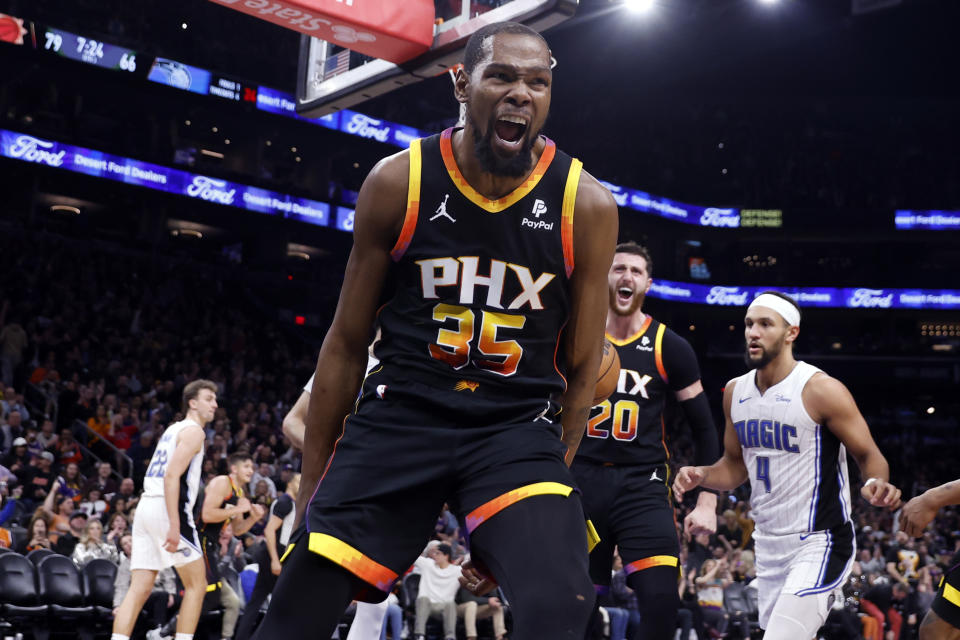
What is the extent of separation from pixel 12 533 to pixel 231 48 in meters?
21.1

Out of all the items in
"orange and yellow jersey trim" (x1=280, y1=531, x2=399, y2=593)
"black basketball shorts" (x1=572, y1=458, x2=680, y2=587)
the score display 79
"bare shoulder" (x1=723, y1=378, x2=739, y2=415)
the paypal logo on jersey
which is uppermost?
the score display 79

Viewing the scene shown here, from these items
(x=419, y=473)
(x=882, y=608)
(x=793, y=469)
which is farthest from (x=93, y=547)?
(x=882, y=608)

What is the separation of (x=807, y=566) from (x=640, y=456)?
1.00 m

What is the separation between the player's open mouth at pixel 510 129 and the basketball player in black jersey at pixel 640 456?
2.69 meters

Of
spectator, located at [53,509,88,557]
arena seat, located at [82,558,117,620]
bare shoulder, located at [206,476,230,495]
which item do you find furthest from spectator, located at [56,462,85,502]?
bare shoulder, located at [206,476,230,495]

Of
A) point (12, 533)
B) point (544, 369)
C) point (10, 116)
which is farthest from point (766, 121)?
point (544, 369)

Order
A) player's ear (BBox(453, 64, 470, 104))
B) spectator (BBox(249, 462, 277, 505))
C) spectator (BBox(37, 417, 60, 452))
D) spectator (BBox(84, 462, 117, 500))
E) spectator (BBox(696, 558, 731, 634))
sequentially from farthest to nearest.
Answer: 1. spectator (BBox(37, 417, 60, 452))
2. spectator (BBox(249, 462, 277, 505))
3. spectator (BBox(696, 558, 731, 634))
4. spectator (BBox(84, 462, 117, 500))
5. player's ear (BBox(453, 64, 470, 104))

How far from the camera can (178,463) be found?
7355mm

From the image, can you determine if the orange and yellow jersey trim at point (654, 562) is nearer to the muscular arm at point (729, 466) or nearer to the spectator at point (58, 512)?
the muscular arm at point (729, 466)

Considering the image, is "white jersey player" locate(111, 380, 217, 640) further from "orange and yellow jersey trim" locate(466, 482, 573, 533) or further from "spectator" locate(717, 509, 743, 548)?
"spectator" locate(717, 509, 743, 548)

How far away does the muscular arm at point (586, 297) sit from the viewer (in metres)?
2.72

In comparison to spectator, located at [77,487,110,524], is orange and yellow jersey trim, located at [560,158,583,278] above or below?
above

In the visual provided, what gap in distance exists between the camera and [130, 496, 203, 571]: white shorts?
7.34m

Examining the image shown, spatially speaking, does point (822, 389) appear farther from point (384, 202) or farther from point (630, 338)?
point (384, 202)
